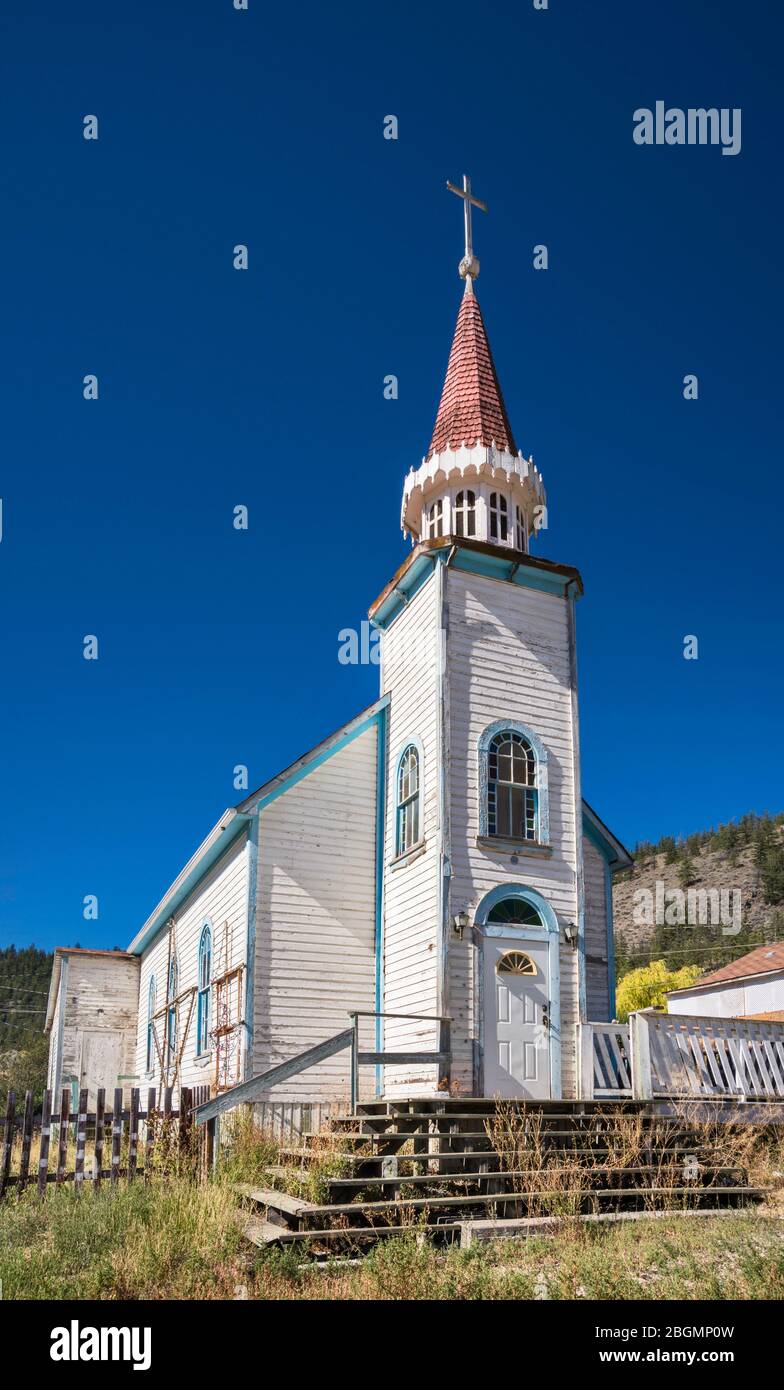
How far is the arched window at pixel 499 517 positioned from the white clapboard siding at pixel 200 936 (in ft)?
22.2

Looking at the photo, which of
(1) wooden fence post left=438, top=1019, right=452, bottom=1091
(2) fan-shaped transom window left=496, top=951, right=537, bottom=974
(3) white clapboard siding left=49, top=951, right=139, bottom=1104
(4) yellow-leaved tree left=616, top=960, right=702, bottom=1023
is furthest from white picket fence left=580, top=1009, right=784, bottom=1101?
(4) yellow-leaved tree left=616, top=960, right=702, bottom=1023

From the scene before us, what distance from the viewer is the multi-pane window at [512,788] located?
16.5m

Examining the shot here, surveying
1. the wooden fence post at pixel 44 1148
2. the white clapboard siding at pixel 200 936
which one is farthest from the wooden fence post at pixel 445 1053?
the wooden fence post at pixel 44 1148

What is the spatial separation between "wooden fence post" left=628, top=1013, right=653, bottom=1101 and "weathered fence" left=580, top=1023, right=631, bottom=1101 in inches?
17.8

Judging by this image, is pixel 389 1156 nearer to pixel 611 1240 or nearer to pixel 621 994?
pixel 611 1240

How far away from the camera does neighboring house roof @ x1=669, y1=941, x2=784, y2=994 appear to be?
150ft

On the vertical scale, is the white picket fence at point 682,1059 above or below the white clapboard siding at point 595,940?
below

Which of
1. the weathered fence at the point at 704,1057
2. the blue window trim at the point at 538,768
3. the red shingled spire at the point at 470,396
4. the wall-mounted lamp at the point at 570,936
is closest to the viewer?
the weathered fence at the point at 704,1057

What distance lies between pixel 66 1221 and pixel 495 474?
13440 mm

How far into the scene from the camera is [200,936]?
2164 centimetres

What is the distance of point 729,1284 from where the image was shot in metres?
7.39

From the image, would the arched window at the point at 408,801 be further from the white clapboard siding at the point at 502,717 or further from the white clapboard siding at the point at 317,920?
the white clapboard siding at the point at 502,717

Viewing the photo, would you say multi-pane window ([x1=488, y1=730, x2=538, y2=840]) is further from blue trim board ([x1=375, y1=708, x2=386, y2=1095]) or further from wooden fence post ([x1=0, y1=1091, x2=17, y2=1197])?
wooden fence post ([x1=0, y1=1091, x2=17, y2=1197])
